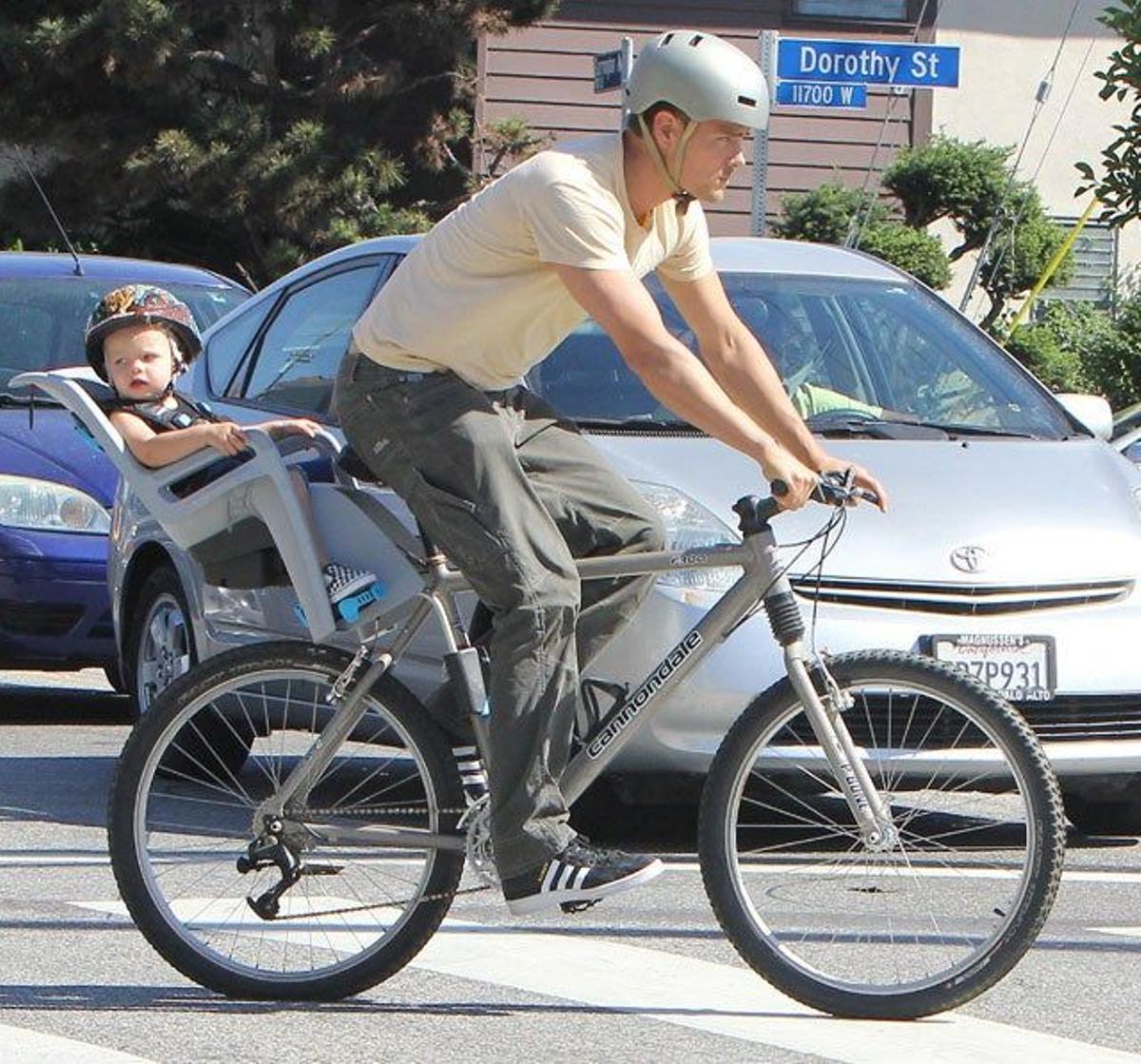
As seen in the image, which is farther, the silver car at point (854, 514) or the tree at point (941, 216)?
the tree at point (941, 216)

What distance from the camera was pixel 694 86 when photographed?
5.48 metres

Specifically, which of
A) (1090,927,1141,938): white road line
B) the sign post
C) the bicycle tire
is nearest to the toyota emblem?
(1090,927,1141,938): white road line

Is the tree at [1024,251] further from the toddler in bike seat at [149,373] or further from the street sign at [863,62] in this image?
the toddler in bike seat at [149,373]

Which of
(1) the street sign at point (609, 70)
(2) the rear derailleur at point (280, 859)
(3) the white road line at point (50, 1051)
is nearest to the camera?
(3) the white road line at point (50, 1051)

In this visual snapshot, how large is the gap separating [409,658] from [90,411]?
91 centimetres

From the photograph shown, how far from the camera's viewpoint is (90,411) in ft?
20.3

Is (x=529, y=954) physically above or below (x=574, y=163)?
below

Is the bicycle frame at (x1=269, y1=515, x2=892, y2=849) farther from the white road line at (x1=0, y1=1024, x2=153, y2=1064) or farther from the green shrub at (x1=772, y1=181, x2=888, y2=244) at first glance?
the green shrub at (x1=772, y1=181, x2=888, y2=244)

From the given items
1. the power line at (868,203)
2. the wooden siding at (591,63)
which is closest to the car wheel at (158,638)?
the power line at (868,203)

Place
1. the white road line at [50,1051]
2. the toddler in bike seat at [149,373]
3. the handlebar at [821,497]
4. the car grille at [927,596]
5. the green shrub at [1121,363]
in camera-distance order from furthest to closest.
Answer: the green shrub at [1121,363] < the car grille at [927,596] < the toddler in bike seat at [149,373] < the handlebar at [821,497] < the white road line at [50,1051]

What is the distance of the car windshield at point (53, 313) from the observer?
11.5 metres

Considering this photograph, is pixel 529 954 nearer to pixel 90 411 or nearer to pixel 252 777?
pixel 252 777

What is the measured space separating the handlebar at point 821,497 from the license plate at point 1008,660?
1.82 meters

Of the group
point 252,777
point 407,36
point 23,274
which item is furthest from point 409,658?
point 407,36
